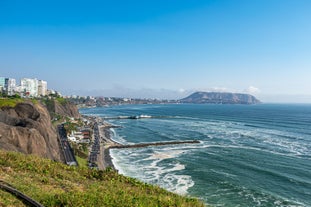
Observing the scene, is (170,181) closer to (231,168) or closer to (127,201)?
(231,168)

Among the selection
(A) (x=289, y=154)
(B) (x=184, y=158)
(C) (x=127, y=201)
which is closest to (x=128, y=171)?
(B) (x=184, y=158)

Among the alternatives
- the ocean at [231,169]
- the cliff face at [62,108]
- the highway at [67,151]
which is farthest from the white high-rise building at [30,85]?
the ocean at [231,169]

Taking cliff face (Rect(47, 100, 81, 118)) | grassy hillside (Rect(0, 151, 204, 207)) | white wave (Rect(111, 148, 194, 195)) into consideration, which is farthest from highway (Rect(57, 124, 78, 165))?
cliff face (Rect(47, 100, 81, 118))

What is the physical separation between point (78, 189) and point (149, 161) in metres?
36.3

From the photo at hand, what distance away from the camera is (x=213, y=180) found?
40375 mm

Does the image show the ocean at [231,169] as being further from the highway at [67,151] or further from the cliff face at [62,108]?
the cliff face at [62,108]

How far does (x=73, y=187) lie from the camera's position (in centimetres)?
1725

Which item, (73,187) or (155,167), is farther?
(155,167)

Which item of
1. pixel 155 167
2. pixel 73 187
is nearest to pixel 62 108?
pixel 155 167

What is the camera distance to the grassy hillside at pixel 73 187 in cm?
1351

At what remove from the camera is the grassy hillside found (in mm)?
13509

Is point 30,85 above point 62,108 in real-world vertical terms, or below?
above

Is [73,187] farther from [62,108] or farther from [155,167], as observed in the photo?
[62,108]

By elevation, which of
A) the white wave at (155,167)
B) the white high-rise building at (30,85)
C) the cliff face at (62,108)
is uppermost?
the white high-rise building at (30,85)
